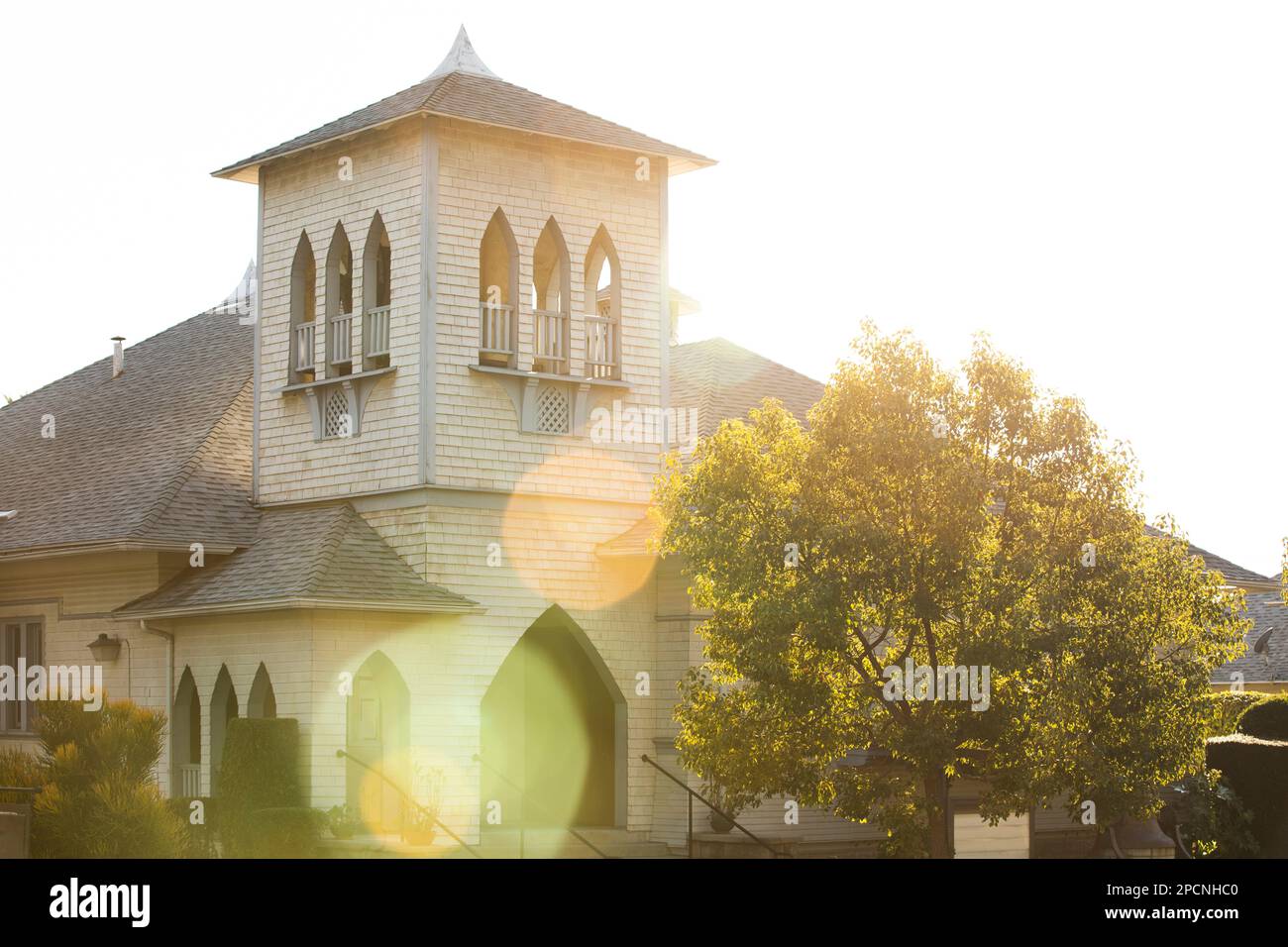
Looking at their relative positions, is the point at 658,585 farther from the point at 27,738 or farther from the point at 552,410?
the point at 27,738

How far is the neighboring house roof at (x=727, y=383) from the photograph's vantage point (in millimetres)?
33125

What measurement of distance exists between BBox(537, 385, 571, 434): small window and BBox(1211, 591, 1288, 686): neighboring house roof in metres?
31.9

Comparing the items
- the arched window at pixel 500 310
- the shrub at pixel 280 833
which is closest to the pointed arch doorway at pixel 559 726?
the arched window at pixel 500 310

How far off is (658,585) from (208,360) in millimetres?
11912

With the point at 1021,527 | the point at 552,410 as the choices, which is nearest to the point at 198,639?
the point at 552,410

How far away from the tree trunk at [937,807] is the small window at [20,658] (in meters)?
16.4

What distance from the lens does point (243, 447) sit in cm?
3219

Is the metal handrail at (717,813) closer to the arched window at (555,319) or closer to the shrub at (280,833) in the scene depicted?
the shrub at (280,833)

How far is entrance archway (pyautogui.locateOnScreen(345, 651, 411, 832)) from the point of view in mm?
26344

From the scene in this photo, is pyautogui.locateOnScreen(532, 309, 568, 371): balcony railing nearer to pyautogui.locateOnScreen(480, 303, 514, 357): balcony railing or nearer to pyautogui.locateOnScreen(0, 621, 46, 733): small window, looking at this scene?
pyautogui.locateOnScreen(480, 303, 514, 357): balcony railing

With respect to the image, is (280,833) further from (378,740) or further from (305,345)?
(305,345)

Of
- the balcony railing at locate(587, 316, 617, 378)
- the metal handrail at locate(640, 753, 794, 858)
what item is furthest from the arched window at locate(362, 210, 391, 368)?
the metal handrail at locate(640, 753, 794, 858)

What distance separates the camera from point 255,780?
25562 mm

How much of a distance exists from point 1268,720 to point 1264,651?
26647mm
